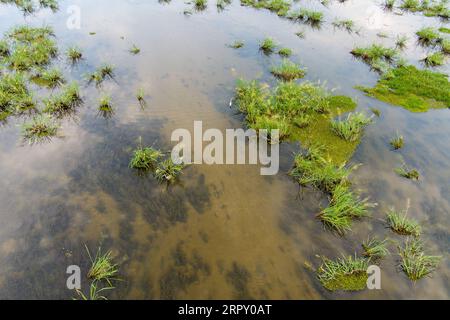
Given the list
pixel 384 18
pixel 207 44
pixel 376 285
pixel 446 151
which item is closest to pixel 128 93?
pixel 207 44

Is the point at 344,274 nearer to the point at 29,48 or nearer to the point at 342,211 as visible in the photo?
the point at 342,211

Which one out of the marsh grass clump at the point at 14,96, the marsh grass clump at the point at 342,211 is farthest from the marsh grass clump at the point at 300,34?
the marsh grass clump at the point at 14,96

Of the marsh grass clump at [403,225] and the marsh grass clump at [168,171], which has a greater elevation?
the marsh grass clump at [168,171]

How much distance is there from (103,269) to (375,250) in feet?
14.7

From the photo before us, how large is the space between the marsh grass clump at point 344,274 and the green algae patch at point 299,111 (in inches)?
99.1

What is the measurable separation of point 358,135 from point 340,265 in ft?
12.5

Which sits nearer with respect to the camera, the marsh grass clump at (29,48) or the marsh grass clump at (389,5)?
the marsh grass clump at (29,48)

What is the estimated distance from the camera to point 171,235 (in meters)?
5.30

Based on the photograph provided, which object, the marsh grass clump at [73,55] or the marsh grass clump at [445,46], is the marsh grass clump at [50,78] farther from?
the marsh grass clump at [445,46]

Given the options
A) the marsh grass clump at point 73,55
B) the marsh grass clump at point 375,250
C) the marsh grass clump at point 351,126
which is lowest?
the marsh grass clump at point 375,250

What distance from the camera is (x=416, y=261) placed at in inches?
199

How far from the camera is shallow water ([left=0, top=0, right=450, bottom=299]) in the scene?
4.76 metres

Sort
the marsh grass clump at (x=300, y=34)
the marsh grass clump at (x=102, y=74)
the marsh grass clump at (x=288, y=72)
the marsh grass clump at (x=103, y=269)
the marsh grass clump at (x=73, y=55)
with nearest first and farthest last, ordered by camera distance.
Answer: the marsh grass clump at (x=103, y=269) → the marsh grass clump at (x=102, y=74) → the marsh grass clump at (x=288, y=72) → the marsh grass clump at (x=73, y=55) → the marsh grass clump at (x=300, y=34)

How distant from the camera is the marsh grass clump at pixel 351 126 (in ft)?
24.4
